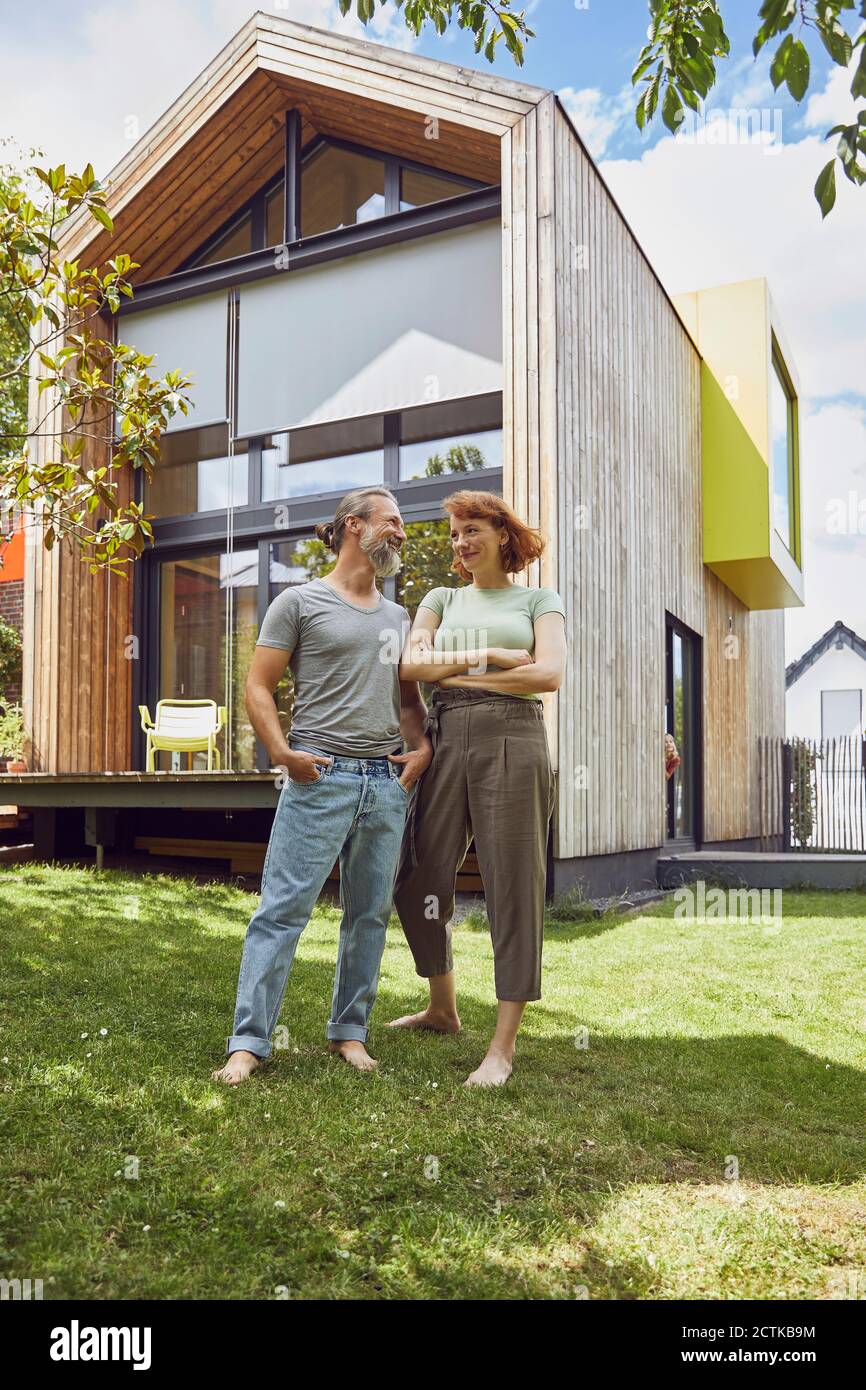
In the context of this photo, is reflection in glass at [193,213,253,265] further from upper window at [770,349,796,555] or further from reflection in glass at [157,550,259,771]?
upper window at [770,349,796,555]

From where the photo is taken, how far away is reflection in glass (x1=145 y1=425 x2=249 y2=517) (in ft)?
31.6

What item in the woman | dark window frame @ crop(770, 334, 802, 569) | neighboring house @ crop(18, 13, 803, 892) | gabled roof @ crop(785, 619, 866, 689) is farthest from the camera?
gabled roof @ crop(785, 619, 866, 689)

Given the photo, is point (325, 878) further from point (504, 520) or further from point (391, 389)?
point (391, 389)

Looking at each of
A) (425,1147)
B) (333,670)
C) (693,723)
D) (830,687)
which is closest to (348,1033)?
(425,1147)

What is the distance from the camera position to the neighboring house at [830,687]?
25922 millimetres

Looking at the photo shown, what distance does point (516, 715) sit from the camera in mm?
3240

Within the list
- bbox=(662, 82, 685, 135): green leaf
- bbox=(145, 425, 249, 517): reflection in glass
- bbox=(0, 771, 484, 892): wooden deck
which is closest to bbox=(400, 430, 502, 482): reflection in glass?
bbox=(145, 425, 249, 517): reflection in glass

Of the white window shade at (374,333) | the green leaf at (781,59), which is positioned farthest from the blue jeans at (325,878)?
the white window shade at (374,333)

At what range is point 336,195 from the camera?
31.7ft

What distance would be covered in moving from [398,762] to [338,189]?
811cm

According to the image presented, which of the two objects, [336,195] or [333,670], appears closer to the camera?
[333,670]

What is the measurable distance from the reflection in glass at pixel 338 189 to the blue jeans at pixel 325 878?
7.49 meters

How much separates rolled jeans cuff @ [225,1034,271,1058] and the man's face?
1.49m
